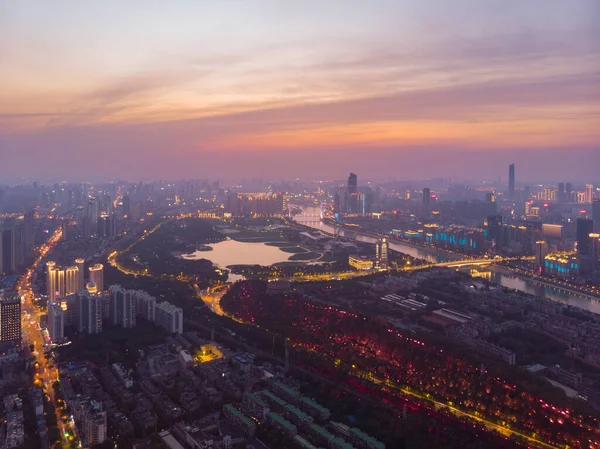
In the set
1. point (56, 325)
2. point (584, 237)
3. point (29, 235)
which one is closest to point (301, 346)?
point (56, 325)

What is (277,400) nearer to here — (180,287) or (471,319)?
(471,319)

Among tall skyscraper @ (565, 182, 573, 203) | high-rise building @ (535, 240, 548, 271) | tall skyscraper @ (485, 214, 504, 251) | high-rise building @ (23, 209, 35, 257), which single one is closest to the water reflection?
high-rise building @ (23, 209, 35, 257)

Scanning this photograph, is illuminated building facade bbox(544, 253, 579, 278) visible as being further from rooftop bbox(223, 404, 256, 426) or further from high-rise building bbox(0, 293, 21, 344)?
high-rise building bbox(0, 293, 21, 344)

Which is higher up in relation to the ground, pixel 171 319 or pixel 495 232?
pixel 495 232

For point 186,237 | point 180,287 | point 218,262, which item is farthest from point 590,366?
point 186,237

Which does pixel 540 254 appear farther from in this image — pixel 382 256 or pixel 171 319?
pixel 171 319

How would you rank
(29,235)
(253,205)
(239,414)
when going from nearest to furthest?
(239,414), (29,235), (253,205)

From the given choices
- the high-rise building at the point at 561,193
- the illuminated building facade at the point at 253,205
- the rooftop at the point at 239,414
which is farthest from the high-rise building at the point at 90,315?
the high-rise building at the point at 561,193
